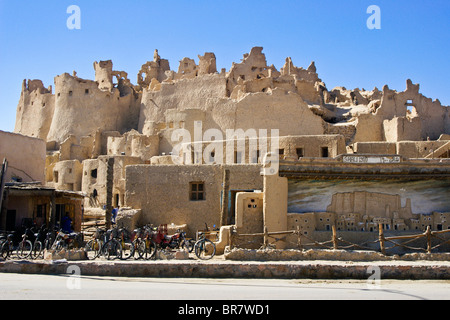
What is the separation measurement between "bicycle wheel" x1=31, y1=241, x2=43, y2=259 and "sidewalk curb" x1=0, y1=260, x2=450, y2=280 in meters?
2.89

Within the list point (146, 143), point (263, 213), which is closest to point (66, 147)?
point (146, 143)

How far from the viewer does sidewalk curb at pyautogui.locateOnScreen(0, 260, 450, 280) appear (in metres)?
13.1

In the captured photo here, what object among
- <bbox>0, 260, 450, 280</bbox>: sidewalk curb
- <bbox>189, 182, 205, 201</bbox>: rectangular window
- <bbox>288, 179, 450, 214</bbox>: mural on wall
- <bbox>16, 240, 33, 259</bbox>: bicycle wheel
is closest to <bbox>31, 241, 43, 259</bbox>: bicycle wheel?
<bbox>16, 240, 33, 259</bbox>: bicycle wheel

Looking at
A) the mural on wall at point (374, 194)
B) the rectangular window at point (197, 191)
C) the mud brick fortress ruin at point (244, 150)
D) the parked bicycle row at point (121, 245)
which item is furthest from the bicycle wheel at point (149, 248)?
the rectangular window at point (197, 191)

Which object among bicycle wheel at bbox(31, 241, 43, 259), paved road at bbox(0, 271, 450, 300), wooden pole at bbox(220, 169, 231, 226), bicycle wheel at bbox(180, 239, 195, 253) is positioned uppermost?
wooden pole at bbox(220, 169, 231, 226)

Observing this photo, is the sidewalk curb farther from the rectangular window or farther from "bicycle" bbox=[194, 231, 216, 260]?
the rectangular window

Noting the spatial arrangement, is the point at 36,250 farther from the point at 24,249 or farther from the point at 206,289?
the point at 206,289

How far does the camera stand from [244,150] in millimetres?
25641

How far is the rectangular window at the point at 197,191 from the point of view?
2267cm

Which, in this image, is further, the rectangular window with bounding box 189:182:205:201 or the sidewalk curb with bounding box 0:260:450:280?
the rectangular window with bounding box 189:182:205:201

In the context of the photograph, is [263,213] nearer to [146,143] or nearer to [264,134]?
[264,134]

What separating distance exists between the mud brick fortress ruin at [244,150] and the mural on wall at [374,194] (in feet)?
0.12
